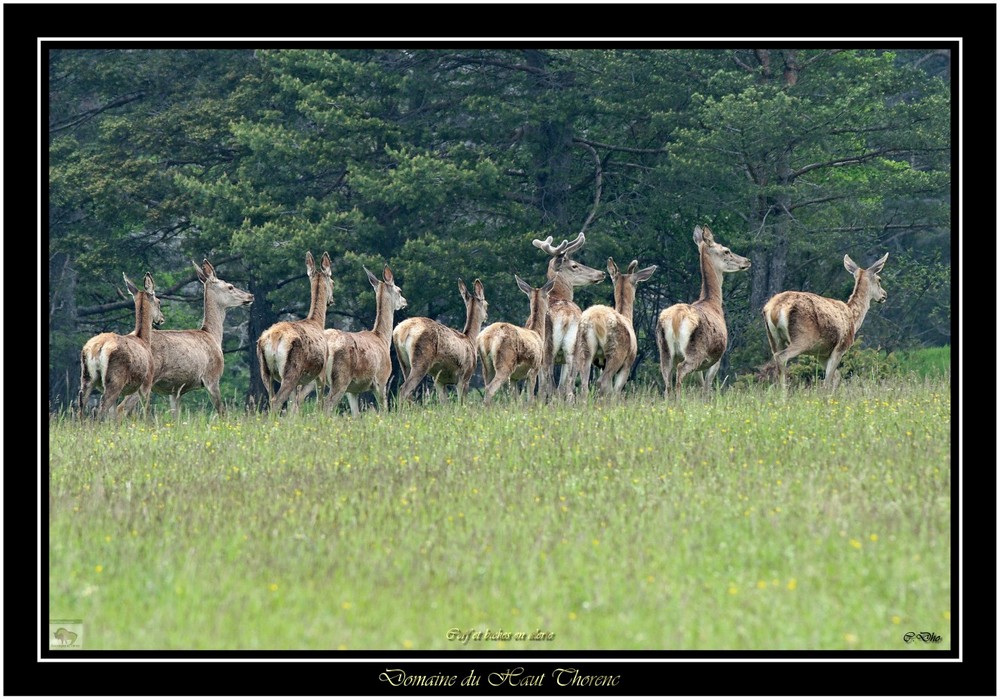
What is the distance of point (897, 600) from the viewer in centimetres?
666

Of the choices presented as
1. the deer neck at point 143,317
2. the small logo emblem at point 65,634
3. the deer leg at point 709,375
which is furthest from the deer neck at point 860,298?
the small logo emblem at point 65,634

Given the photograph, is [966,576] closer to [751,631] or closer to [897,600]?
[897,600]

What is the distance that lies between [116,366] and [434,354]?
3.68 m

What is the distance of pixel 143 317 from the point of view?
14.3 m

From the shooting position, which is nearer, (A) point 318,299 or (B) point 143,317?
(B) point 143,317

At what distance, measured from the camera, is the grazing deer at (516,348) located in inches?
600

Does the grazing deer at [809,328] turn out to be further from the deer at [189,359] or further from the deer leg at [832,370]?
the deer at [189,359]

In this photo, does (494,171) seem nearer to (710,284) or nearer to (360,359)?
(710,284)

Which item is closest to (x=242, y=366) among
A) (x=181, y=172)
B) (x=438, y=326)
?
(x=181, y=172)

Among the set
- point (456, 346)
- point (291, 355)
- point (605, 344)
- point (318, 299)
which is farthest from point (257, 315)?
point (605, 344)

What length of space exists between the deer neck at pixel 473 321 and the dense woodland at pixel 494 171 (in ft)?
20.2

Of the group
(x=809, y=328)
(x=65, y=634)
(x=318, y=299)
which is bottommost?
(x=65, y=634)

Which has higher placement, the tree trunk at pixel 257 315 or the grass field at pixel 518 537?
the tree trunk at pixel 257 315

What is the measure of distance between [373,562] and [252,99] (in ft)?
65.3
